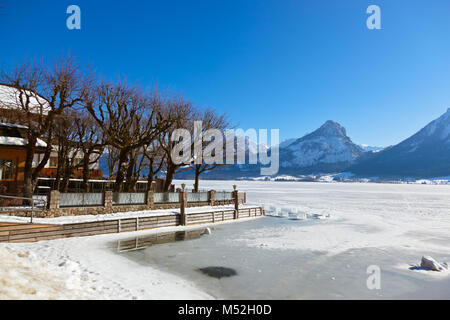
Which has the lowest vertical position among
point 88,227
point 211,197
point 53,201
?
point 88,227

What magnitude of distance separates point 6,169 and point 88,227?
Answer: 11527 millimetres

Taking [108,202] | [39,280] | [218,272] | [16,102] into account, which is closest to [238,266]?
[218,272]

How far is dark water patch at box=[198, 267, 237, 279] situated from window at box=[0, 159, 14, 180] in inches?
759

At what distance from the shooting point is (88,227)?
1455 centimetres

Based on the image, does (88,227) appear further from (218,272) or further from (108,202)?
(218,272)

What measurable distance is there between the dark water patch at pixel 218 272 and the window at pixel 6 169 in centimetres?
1927

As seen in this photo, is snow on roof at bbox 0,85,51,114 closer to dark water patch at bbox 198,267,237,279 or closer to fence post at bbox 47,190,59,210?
fence post at bbox 47,190,59,210

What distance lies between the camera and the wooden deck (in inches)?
463

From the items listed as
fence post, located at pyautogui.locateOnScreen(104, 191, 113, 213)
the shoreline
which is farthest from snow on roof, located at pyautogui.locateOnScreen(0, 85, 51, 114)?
the shoreline

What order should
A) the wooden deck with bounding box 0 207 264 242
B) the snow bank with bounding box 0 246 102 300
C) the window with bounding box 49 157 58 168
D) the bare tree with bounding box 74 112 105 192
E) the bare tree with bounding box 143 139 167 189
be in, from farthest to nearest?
the window with bounding box 49 157 58 168
the bare tree with bounding box 143 139 167 189
the bare tree with bounding box 74 112 105 192
the wooden deck with bounding box 0 207 264 242
the snow bank with bounding box 0 246 102 300

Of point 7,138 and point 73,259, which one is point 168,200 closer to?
point 7,138

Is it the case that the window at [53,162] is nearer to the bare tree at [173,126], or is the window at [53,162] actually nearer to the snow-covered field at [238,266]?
the bare tree at [173,126]

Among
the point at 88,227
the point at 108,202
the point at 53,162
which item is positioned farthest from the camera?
the point at 53,162
